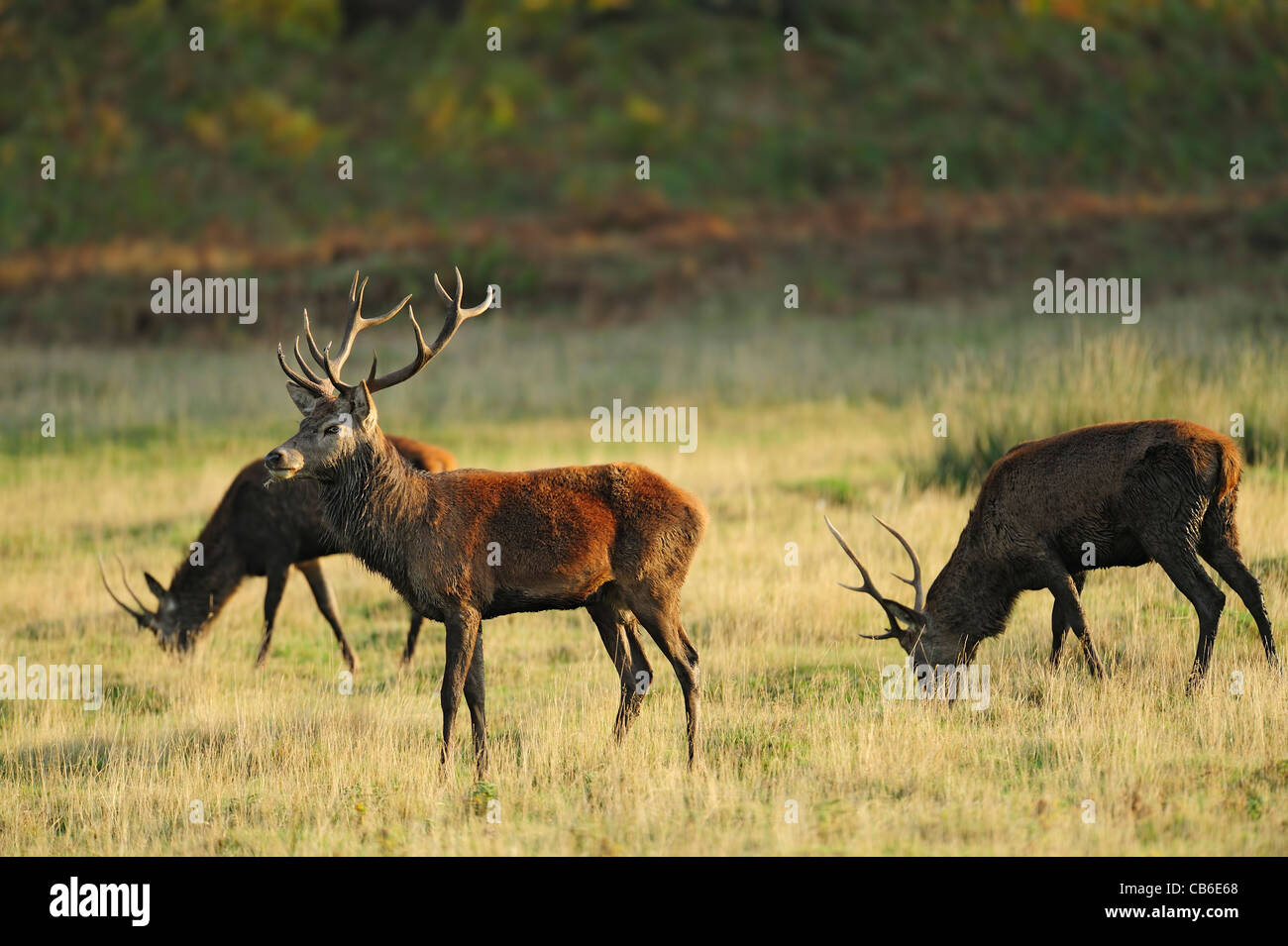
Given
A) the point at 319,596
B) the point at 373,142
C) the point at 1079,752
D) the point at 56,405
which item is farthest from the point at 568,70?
the point at 1079,752

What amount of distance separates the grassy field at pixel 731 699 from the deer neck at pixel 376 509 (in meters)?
1.22

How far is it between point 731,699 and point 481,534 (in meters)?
2.35

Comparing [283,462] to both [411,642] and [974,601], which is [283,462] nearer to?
[411,642]

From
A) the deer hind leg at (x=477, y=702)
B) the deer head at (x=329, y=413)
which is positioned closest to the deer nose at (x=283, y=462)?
the deer head at (x=329, y=413)

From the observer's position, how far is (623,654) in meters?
9.54

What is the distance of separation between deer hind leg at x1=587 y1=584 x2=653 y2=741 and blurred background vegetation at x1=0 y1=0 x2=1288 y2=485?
8358mm

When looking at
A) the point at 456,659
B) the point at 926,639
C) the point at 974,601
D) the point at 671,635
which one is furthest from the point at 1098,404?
the point at 456,659

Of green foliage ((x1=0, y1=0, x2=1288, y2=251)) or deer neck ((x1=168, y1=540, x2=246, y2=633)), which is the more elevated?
green foliage ((x1=0, y1=0, x2=1288, y2=251))

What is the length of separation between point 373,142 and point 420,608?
6189 centimetres

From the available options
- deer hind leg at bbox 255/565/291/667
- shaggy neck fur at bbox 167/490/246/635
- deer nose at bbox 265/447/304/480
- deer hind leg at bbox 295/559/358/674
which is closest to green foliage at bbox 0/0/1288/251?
shaggy neck fur at bbox 167/490/246/635

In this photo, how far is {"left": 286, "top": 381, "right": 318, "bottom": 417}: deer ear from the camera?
895cm

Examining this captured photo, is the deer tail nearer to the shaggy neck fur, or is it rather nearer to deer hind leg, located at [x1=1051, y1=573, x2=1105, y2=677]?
deer hind leg, located at [x1=1051, y1=573, x2=1105, y2=677]

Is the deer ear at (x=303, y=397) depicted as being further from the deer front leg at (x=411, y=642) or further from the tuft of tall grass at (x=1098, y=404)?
the tuft of tall grass at (x=1098, y=404)

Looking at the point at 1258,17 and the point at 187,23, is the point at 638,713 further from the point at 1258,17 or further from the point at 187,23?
the point at 187,23
